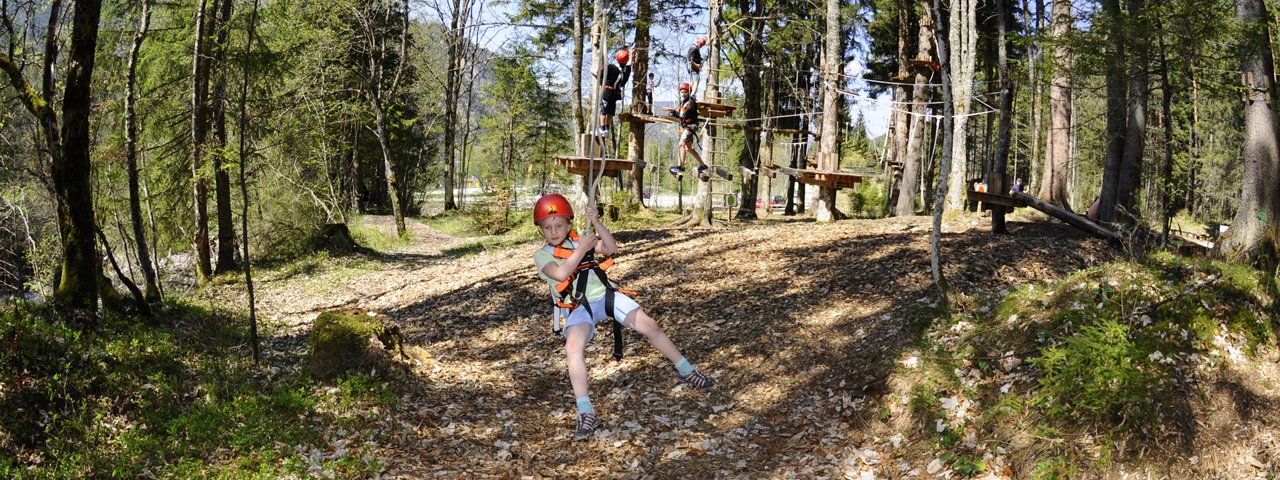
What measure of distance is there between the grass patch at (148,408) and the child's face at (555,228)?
239 centimetres

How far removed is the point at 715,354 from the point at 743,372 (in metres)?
0.66

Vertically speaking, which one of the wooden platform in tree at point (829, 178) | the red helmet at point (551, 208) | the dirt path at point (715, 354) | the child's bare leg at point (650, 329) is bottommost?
the dirt path at point (715, 354)

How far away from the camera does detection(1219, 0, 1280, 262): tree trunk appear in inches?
316

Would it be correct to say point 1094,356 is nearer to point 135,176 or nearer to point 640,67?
point 135,176

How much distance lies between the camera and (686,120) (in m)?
13.8

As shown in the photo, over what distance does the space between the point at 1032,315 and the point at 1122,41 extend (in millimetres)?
5068

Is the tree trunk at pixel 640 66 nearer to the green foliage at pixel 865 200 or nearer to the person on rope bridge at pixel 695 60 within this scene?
the person on rope bridge at pixel 695 60

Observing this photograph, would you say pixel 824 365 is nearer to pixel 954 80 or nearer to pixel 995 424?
pixel 995 424

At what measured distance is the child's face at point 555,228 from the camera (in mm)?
5262

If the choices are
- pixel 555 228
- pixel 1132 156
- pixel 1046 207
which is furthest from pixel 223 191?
pixel 1132 156

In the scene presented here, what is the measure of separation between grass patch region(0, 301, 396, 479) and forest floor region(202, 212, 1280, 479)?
510 mm

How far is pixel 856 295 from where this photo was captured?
9.03 meters

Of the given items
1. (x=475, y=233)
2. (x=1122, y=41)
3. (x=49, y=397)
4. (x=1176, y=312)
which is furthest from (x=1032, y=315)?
(x=475, y=233)

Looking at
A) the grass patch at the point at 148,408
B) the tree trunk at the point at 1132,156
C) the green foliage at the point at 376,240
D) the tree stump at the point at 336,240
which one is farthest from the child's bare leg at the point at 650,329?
the green foliage at the point at 376,240
